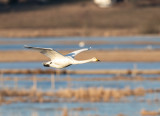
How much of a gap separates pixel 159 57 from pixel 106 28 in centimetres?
2132

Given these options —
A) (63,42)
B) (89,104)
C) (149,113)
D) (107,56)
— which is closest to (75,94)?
(89,104)

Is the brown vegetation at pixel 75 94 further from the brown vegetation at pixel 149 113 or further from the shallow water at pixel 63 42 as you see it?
the shallow water at pixel 63 42

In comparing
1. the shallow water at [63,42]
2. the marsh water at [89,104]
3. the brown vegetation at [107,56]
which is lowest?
the shallow water at [63,42]

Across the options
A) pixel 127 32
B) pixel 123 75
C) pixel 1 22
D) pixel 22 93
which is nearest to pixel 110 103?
pixel 22 93

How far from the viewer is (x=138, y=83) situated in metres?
36.4

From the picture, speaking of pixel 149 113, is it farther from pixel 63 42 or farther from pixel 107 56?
pixel 63 42

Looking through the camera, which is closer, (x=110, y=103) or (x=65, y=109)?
(x=65, y=109)

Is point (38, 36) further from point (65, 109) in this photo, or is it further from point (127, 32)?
point (65, 109)

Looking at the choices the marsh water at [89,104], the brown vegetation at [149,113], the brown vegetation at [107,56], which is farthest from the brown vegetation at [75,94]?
the brown vegetation at [107,56]

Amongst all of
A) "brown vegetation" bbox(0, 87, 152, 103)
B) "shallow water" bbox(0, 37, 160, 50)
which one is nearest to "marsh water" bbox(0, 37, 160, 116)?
"brown vegetation" bbox(0, 87, 152, 103)

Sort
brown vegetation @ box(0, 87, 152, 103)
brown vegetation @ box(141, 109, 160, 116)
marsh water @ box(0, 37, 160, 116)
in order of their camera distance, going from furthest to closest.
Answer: brown vegetation @ box(0, 87, 152, 103) < marsh water @ box(0, 37, 160, 116) < brown vegetation @ box(141, 109, 160, 116)

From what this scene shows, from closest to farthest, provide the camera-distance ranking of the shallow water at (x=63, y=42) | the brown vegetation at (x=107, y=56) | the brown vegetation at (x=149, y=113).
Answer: the brown vegetation at (x=149, y=113) < the brown vegetation at (x=107, y=56) < the shallow water at (x=63, y=42)

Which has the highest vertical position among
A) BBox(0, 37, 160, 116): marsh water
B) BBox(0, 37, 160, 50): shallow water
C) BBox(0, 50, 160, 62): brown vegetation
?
BBox(0, 37, 160, 116): marsh water

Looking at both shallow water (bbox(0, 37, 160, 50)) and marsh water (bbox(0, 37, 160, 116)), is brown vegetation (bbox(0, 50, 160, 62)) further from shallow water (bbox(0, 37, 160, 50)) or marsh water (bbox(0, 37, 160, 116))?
shallow water (bbox(0, 37, 160, 50))
